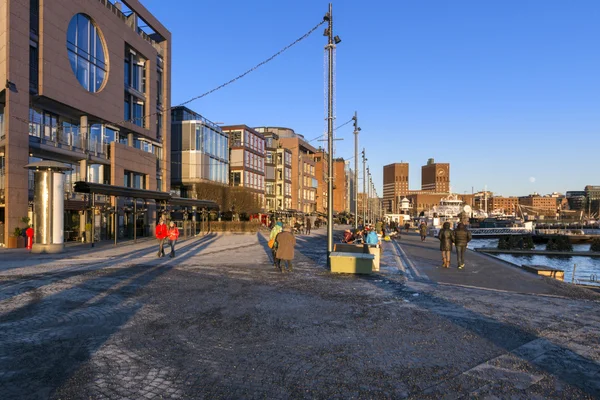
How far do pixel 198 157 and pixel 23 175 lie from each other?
26.2 m

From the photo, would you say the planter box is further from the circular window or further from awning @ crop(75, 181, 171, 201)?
the circular window

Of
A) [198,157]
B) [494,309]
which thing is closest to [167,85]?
[198,157]

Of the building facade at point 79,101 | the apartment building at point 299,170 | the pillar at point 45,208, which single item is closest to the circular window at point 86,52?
the building facade at point 79,101

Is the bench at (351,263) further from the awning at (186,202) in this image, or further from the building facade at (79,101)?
the awning at (186,202)

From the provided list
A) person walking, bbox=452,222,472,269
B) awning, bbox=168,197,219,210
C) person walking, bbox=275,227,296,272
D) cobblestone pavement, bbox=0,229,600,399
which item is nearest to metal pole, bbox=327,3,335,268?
person walking, bbox=275,227,296,272

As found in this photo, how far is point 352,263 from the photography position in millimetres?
13547

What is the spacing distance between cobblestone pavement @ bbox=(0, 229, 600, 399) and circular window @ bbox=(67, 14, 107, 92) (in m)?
22.9

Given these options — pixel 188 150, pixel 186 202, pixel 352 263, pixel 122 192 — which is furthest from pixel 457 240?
pixel 188 150

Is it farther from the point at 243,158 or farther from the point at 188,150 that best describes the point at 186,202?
the point at 243,158

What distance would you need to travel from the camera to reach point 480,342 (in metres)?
6.17

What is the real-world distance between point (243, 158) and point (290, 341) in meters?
56.6

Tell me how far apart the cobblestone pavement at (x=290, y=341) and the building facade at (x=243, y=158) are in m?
49.6

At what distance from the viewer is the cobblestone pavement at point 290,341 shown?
454 cm

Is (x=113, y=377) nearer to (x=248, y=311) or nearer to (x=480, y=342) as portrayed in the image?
(x=248, y=311)
